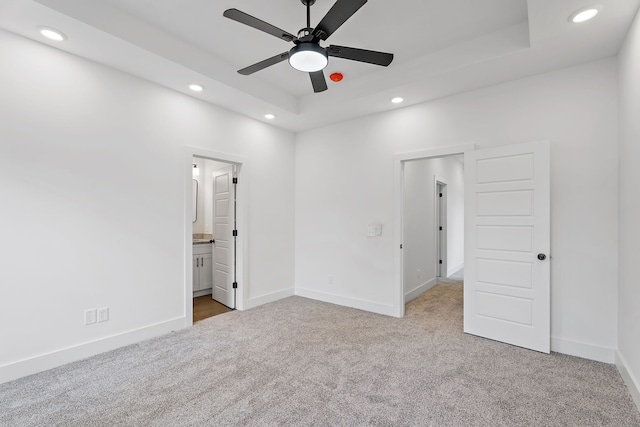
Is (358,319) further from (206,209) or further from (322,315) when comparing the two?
(206,209)

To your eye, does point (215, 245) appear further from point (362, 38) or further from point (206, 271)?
point (362, 38)

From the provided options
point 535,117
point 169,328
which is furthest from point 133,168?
point 535,117

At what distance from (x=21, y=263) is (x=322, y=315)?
3056 millimetres

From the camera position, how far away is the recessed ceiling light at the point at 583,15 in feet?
6.98

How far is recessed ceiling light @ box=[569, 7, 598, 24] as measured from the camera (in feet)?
6.98

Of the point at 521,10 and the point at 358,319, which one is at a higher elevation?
the point at 521,10

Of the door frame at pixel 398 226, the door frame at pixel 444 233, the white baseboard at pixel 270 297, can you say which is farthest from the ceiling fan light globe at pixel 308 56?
the door frame at pixel 444 233

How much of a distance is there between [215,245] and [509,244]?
4029 mm

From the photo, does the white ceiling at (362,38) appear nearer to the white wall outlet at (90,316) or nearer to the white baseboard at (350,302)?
the white wall outlet at (90,316)

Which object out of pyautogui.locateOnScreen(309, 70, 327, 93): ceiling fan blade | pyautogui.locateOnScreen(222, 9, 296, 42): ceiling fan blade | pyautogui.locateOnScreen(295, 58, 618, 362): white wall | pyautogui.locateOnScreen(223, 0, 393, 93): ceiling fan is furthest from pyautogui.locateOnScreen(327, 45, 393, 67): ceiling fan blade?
pyautogui.locateOnScreen(295, 58, 618, 362): white wall

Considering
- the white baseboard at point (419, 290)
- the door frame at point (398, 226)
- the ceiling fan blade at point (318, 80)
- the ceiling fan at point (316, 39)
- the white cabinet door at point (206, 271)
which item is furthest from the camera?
the white cabinet door at point (206, 271)

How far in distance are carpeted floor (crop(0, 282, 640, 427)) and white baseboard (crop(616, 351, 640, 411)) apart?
57mm

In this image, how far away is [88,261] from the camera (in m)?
2.80

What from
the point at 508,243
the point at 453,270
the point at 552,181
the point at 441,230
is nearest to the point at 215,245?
the point at 508,243
